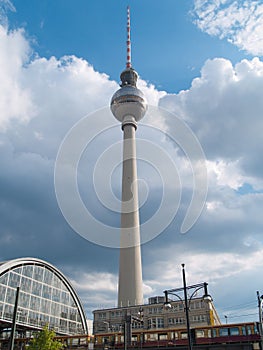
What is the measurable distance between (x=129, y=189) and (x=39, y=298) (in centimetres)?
3380

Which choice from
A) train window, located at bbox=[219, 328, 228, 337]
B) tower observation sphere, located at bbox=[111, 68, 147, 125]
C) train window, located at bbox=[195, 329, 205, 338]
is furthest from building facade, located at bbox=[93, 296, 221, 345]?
tower observation sphere, located at bbox=[111, 68, 147, 125]

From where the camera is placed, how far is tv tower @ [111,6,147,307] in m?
76.0

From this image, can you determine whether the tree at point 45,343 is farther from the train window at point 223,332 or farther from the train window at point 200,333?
the train window at point 223,332

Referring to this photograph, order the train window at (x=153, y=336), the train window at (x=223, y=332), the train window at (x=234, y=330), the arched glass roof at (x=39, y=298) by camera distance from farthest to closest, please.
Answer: the arched glass roof at (x=39, y=298), the train window at (x=153, y=336), the train window at (x=223, y=332), the train window at (x=234, y=330)

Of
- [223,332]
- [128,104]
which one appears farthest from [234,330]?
[128,104]

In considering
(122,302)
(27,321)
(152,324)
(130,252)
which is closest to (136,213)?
(130,252)

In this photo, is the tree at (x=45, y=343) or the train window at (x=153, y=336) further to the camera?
the tree at (x=45, y=343)

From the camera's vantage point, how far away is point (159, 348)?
143 ft

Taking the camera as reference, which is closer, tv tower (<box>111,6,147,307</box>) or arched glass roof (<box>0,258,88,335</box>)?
arched glass roof (<box>0,258,88,335</box>)

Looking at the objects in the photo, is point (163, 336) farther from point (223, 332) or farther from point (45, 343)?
point (45, 343)

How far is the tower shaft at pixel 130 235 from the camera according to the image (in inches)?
2965

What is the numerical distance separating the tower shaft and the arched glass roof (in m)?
10.5

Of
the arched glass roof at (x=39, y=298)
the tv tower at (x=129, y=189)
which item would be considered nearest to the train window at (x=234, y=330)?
the arched glass roof at (x=39, y=298)

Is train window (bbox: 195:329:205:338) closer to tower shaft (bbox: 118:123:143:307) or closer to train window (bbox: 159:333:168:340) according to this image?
train window (bbox: 159:333:168:340)
